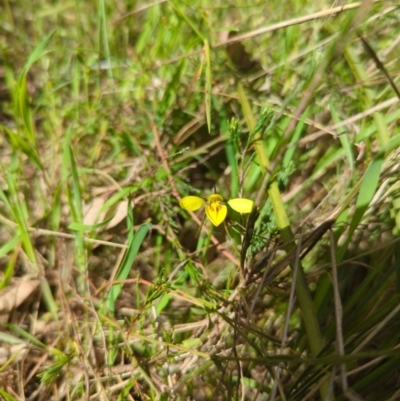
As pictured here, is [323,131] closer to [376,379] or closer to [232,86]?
[232,86]

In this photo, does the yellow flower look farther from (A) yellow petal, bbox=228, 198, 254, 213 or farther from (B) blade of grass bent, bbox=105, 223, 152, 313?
(B) blade of grass bent, bbox=105, 223, 152, 313

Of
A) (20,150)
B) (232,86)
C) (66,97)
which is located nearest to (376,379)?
(232,86)

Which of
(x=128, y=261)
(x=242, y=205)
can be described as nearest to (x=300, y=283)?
(x=242, y=205)

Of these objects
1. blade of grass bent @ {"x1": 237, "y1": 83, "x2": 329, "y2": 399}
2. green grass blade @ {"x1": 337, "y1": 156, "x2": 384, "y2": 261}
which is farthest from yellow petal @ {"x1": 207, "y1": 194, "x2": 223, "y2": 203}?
green grass blade @ {"x1": 337, "y1": 156, "x2": 384, "y2": 261}

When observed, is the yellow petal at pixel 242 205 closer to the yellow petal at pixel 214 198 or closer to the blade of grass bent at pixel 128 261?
the yellow petal at pixel 214 198

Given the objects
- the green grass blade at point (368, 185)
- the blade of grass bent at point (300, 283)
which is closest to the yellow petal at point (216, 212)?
the blade of grass bent at point (300, 283)
